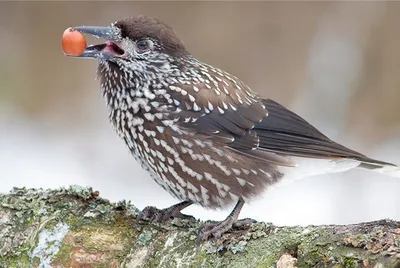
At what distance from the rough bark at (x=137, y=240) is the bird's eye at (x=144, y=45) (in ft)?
2.96

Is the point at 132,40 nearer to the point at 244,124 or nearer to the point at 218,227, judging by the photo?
the point at 244,124

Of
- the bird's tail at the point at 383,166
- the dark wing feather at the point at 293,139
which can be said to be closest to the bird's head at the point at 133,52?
the dark wing feather at the point at 293,139

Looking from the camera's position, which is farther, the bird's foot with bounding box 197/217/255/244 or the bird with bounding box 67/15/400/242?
the bird with bounding box 67/15/400/242

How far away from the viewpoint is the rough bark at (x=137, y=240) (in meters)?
2.80

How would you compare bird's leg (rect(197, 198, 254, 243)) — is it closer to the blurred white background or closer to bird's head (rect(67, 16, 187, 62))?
bird's head (rect(67, 16, 187, 62))

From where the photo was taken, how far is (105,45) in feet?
A: 13.1

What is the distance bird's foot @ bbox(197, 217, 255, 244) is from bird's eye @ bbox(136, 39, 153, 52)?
1142 mm

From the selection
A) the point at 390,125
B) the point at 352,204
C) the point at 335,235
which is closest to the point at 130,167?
the point at 352,204

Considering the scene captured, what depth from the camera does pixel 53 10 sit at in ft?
33.4

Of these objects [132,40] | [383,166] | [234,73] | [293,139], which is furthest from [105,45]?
[234,73]

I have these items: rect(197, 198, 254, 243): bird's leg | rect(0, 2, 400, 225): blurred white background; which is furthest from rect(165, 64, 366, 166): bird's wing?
rect(0, 2, 400, 225): blurred white background

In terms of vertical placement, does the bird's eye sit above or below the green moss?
above

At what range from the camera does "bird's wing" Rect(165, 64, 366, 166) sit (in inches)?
155

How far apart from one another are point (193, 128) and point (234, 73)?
210 inches
